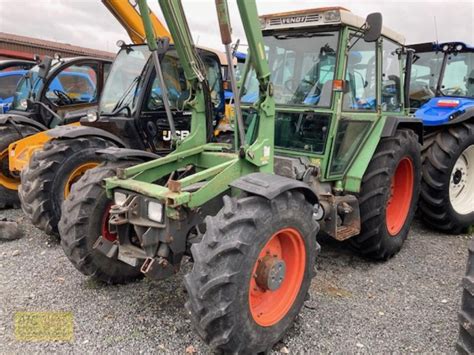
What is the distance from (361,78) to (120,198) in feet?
7.92

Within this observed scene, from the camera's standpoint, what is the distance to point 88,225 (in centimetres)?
334

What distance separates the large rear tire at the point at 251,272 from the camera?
2.45 metres

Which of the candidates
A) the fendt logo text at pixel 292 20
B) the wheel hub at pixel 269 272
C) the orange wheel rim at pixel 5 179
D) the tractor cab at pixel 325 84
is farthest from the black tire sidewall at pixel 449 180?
the orange wheel rim at pixel 5 179

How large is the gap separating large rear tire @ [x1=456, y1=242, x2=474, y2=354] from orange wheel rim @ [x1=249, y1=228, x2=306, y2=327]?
3.32 feet

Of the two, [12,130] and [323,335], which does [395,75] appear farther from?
[12,130]

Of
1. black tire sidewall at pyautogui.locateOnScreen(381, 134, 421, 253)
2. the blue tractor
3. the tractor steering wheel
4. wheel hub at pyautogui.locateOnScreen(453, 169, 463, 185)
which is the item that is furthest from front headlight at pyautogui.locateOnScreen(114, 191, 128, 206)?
the tractor steering wheel

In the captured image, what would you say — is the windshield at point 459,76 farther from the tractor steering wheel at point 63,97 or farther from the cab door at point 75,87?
the tractor steering wheel at point 63,97

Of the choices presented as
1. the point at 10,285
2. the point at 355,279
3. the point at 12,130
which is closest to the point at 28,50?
the point at 12,130

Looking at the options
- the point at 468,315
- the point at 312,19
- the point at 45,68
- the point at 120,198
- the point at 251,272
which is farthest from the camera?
the point at 45,68

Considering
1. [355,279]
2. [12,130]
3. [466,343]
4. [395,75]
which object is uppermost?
[395,75]

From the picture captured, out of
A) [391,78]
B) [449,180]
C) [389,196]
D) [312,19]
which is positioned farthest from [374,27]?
[449,180]

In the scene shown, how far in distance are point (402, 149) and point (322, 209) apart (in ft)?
3.58

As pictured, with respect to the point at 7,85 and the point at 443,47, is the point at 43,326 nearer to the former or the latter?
the point at 443,47

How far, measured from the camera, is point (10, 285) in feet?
12.0
